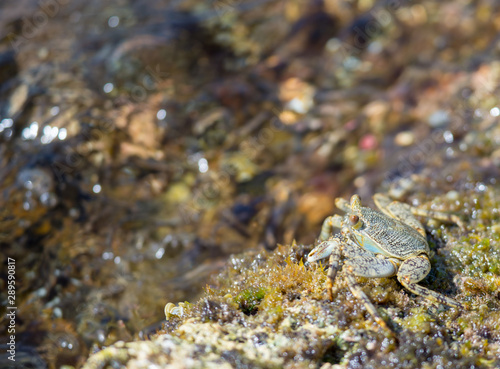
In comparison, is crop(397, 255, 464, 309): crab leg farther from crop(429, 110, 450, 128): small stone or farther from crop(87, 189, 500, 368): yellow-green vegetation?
crop(429, 110, 450, 128): small stone

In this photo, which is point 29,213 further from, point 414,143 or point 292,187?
point 414,143

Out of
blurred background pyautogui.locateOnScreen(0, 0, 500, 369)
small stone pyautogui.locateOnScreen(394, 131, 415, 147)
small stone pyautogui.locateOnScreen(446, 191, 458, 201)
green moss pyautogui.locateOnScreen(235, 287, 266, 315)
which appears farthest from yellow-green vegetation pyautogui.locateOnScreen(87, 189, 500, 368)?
small stone pyautogui.locateOnScreen(394, 131, 415, 147)

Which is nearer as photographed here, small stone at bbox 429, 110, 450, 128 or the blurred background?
the blurred background

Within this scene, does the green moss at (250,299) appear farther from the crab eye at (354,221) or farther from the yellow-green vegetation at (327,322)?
the crab eye at (354,221)

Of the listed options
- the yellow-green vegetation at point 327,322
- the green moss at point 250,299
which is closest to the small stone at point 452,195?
the yellow-green vegetation at point 327,322

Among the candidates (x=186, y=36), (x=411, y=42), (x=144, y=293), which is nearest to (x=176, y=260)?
(x=144, y=293)

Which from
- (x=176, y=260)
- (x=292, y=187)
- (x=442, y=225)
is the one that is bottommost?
(x=176, y=260)

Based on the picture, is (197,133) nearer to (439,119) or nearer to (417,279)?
(439,119)
